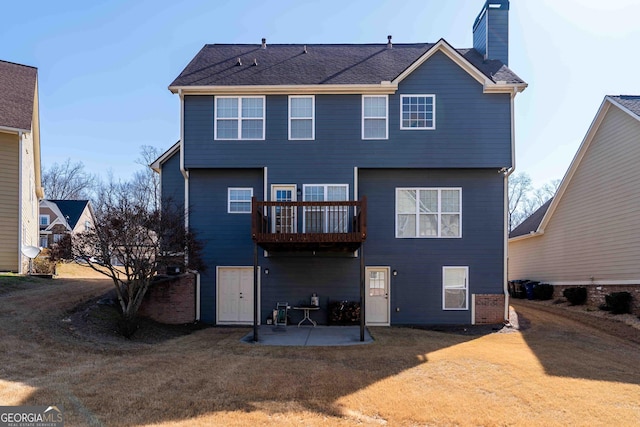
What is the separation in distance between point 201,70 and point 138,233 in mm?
7036

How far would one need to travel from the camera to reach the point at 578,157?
1961cm

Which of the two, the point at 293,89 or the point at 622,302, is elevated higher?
the point at 293,89

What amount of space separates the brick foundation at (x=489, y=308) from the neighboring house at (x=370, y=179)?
33 millimetres

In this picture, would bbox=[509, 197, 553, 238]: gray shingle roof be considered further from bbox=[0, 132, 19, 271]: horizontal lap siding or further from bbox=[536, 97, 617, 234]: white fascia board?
bbox=[0, 132, 19, 271]: horizontal lap siding

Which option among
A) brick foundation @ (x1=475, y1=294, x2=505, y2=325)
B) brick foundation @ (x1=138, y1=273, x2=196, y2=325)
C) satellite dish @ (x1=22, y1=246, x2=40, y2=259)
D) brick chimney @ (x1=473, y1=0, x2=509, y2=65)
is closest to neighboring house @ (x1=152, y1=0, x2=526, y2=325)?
brick foundation @ (x1=475, y1=294, x2=505, y2=325)

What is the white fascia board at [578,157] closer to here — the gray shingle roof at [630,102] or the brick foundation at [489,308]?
the gray shingle roof at [630,102]

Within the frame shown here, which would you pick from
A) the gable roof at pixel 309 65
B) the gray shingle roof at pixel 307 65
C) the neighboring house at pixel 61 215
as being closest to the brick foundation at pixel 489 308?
the gable roof at pixel 309 65

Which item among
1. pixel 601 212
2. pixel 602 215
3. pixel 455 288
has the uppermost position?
pixel 601 212

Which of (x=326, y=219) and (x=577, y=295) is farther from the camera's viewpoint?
(x=577, y=295)

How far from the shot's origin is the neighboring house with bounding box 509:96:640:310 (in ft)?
53.3

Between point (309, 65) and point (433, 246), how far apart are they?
7.87 m

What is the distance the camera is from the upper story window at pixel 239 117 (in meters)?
16.0

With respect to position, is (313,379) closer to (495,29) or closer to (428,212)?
(428,212)

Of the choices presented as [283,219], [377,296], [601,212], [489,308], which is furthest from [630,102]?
[283,219]
